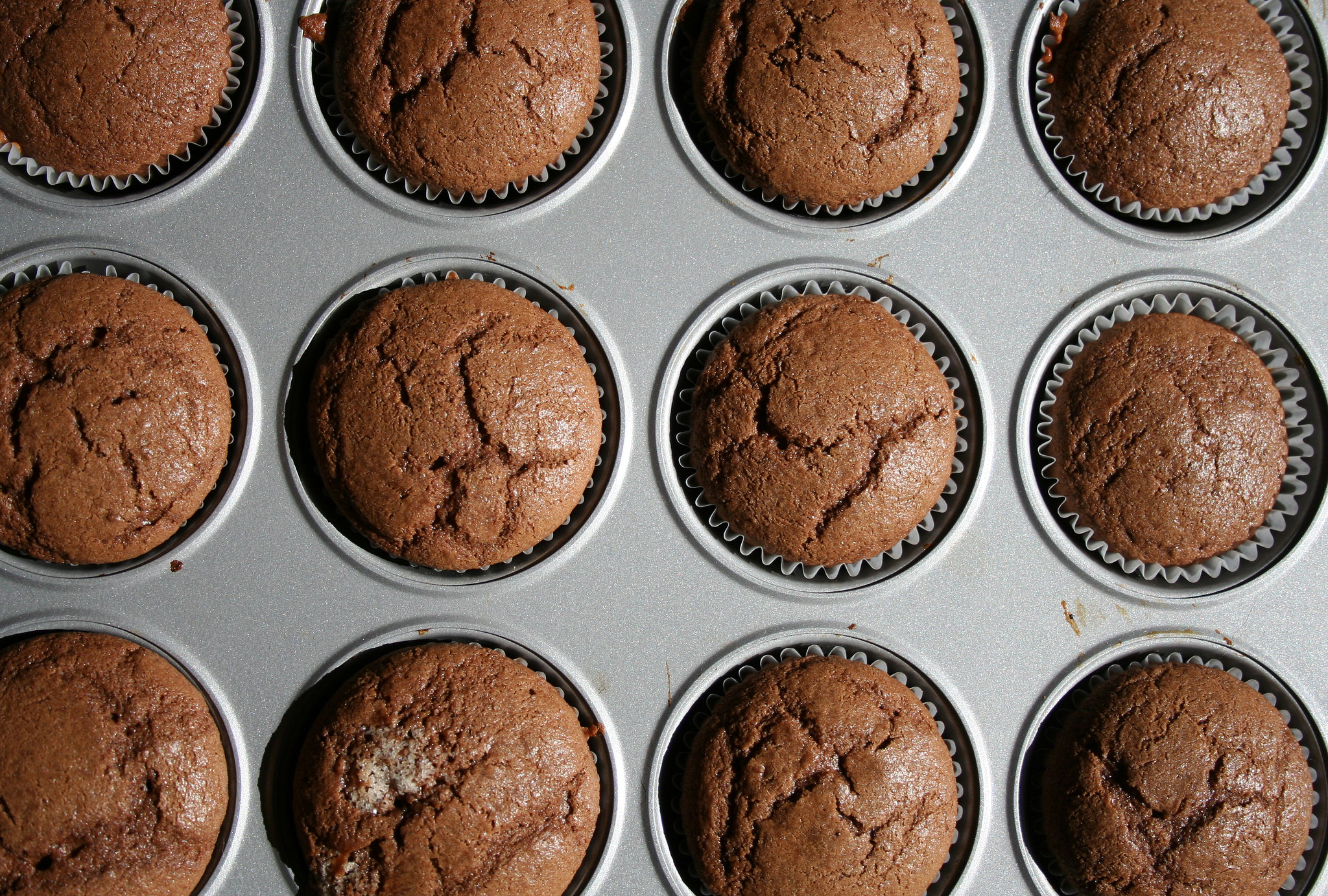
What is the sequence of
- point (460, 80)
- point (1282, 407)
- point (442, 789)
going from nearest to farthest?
point (442, 789) → point (460, 80) → point (1282, 407)

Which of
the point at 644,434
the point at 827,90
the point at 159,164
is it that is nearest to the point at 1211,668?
the point at 644,434

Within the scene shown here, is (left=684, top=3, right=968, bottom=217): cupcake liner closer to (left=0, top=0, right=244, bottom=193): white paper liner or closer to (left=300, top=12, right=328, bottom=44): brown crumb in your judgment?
(left=300, top=12, right=328, bottom=44): brown crumb

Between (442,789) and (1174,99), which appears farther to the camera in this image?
(1174,99)

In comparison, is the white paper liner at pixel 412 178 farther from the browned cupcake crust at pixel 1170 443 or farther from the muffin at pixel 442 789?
the browned cupcake crust at pixel 1170 443

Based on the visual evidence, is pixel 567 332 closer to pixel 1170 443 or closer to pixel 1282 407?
pixel 1170 443

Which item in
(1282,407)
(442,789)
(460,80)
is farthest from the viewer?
(1282,407)

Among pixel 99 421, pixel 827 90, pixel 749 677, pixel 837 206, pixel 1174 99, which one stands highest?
pixel 1174 99

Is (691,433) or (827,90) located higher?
(827,90)
